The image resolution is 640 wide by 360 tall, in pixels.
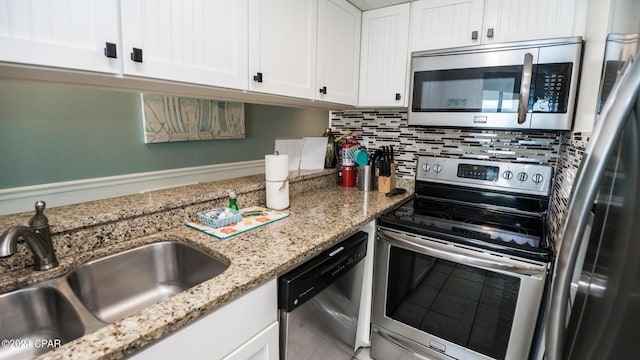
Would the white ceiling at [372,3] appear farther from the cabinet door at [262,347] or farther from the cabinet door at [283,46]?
the cabinet door at [262,347]

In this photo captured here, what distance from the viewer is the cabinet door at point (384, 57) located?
6.12 ft

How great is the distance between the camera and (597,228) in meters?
0.53

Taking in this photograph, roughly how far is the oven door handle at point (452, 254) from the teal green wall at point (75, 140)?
6.12 ft

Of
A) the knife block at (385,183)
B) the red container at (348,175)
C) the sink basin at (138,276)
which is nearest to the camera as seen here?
the sink basin at (138,276)

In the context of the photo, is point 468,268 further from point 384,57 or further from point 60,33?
point 60,33

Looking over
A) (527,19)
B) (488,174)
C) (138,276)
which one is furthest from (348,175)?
(138,276)

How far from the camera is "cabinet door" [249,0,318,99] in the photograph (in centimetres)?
129

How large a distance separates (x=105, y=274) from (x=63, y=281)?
0.13 m

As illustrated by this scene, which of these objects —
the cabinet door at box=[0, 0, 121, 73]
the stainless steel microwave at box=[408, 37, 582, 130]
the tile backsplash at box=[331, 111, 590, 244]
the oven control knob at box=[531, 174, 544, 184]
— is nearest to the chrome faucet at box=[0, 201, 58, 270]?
the cabinet door at box=[0, 0, 121, 73]

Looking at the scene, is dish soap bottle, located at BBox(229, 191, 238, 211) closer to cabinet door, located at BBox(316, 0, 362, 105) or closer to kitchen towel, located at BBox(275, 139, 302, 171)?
kitchen towel, located at BBox(275, 139, 302, 171)

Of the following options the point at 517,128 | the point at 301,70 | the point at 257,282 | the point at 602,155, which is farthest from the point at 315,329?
the point at 517,128

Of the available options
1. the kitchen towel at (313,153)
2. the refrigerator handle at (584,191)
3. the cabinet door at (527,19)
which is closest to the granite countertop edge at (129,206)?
the kitchen towel at (313,153)

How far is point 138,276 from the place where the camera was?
42.8 inches

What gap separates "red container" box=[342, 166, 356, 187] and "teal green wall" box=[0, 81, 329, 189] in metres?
1.28
